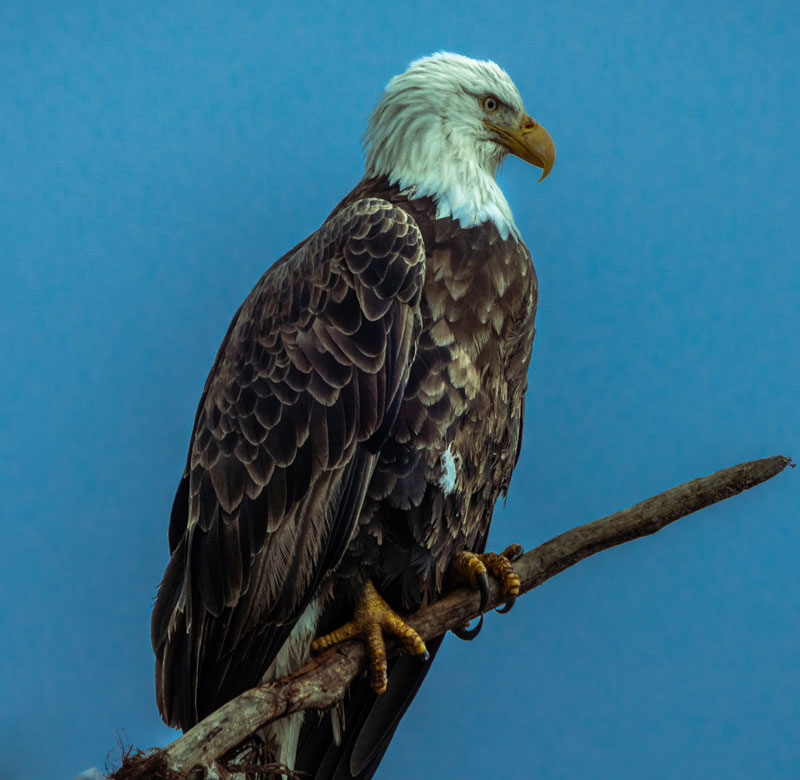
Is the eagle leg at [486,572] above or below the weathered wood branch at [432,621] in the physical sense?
above

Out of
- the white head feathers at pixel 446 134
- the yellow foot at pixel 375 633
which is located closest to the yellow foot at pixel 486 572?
the yellow foot at pixel 375 633

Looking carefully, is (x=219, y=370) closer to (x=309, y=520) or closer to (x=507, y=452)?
(x=309, y=520)

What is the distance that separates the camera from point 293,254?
2277mm

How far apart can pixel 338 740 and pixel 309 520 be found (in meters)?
0.73

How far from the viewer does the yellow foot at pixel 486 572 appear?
217 cm

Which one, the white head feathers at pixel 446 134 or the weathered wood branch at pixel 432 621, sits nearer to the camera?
the weathered wood branch at pixel 432 621

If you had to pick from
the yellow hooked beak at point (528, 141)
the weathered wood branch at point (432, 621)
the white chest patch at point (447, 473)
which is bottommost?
the weathered wood branch at point (432, 621)

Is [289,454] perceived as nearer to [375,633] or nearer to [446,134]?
[375,633]

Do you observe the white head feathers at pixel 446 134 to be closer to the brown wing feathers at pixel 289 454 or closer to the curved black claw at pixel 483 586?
the brown wing feathers at pixel 289 454

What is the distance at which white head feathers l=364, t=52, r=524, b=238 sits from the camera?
224 centimetres

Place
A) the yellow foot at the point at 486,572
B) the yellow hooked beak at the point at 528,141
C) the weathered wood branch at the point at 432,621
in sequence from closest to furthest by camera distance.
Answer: the weathered wood branch at the point at 432,621 < the yellow foot at the point at 486,572 < the yellow hooked beak at the point at 528,141

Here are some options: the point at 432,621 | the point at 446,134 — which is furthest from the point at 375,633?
the point at 446,134

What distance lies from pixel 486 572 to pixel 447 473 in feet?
1.07

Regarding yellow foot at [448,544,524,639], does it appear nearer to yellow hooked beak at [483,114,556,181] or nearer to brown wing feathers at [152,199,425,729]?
brown wing feathers at [152,199,425,729]
